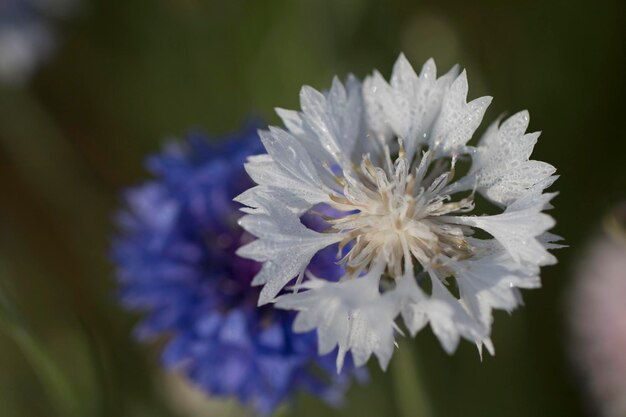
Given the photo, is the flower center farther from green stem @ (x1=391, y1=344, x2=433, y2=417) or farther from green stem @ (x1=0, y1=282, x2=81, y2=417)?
green stem @ (x1=0, y1=282, x2=81, y2=417)

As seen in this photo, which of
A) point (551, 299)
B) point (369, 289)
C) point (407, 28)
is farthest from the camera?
point (551, 299)

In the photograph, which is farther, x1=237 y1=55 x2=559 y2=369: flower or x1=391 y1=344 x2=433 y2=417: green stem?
x1=391 y1=344 x2=433 y2=417: green stem

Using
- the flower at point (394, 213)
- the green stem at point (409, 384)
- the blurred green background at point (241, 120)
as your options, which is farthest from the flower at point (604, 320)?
the flower at point (394, 213)

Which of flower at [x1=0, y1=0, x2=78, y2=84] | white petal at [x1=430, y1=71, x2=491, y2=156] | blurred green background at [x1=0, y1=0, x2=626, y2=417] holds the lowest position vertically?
white petal at [x1=430, y1=71, x2=491, y2=156]

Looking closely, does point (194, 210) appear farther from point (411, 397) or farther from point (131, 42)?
point (131, 42)

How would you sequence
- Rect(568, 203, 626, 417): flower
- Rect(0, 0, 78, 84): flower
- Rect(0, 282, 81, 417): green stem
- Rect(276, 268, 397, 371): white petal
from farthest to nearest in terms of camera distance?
Rect(0, 0, 78, 84): flower, Rect(568, 203, 626, 417): flower, Rect(0, 282, 81, 417): green stem, Rect(276, 268, 397, 371): white petal

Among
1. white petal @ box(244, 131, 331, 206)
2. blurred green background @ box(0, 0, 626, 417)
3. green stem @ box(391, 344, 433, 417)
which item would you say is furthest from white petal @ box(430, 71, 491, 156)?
blurred green background @ box(0, 0, 626, 417)

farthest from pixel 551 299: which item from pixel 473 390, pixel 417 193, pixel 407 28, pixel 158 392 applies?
pixel 417 193

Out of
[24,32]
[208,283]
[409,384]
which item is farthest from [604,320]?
[24,32]

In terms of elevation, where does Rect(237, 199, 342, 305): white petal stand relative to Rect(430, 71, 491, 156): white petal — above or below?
below
